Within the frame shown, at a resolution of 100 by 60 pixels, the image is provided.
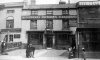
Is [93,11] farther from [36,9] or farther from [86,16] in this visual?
[36,9]

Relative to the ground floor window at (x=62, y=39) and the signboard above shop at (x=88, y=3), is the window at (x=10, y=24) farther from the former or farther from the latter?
the signboard above shop at (x=88, y=3)

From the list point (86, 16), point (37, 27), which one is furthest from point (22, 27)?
point (86, 16)

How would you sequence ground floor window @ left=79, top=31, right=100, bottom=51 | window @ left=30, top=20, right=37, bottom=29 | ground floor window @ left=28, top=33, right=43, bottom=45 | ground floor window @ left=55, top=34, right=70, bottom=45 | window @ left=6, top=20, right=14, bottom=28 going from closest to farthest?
ground floor window @ left=79, top=31, right=100, bottom=51 → ground floor window @ left=55, top=34, right=70, bottom=45 → ground floor window @ left=28, top=33, right=43, bottom=45 → window @ left=30, top=20, right=37, bottom=29 → window @ left=6, top=20, right=14, bottom=28

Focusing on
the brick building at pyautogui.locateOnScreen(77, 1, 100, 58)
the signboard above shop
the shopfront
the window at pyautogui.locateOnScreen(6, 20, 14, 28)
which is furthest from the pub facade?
the shopfront

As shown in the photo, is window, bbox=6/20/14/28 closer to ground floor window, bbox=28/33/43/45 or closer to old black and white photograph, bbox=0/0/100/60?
old black and white photograph, bbox=0/0/100/60

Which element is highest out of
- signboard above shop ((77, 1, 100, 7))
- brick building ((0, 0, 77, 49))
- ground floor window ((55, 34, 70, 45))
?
signboard above shop ((77, 1, 100, 7))

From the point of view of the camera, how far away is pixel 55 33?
2408 centimetres

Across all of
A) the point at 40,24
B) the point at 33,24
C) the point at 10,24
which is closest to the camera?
the point at 40,24

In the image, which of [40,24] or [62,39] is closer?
[62,39]

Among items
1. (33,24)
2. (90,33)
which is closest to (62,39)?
(33,24)

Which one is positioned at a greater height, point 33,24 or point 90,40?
point 33,24

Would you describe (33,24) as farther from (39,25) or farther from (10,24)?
(10,24)

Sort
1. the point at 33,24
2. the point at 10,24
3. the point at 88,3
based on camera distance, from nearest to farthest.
A: the point at 88,3
the point at 33,24
the point at 10,24

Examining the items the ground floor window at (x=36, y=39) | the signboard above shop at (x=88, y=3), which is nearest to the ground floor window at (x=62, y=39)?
the ground floor window at (x=36, y=39)
